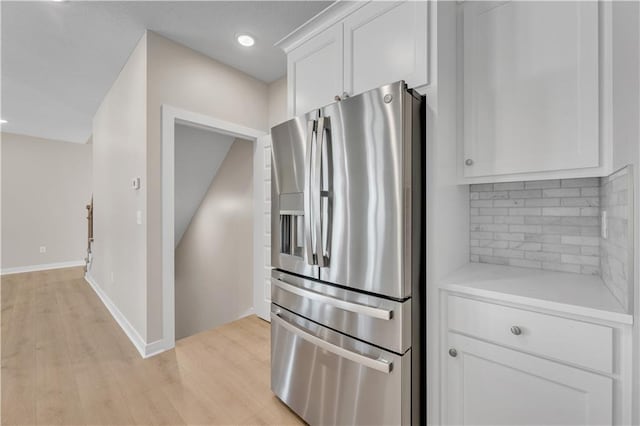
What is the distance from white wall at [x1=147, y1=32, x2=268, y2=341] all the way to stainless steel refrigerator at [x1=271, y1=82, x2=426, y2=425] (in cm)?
141

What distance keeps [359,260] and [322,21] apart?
142 cm

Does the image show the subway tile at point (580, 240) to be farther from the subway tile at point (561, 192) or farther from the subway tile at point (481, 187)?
the subway tile at point (481, 187)

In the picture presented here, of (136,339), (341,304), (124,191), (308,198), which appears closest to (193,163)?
(124,191)

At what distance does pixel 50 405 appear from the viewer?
5.69ft

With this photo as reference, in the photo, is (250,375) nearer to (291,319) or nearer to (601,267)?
(291,319)

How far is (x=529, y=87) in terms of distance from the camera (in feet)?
4.22

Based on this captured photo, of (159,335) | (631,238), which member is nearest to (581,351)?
(631,238)

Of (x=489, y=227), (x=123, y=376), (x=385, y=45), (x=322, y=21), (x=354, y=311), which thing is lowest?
(x=123, y=376)

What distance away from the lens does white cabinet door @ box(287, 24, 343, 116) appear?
1631 millimetres

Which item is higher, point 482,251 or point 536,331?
point 482,251

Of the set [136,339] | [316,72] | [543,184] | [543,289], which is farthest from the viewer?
[136,339]

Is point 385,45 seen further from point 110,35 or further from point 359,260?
point 110,35

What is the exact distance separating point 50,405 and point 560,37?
133 inches

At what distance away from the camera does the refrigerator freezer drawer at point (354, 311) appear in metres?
1.20
